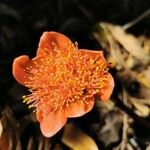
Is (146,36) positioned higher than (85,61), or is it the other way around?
(85,61)

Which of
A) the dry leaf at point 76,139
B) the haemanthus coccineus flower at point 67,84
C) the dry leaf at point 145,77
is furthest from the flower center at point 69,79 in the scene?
the dry leaf at point 145,77

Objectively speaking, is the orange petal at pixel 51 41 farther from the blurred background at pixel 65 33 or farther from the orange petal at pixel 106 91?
the blurred background at pixel 65 33

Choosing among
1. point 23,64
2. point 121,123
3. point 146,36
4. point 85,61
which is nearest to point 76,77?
point 85,61

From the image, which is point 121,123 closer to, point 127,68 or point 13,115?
point 127,68

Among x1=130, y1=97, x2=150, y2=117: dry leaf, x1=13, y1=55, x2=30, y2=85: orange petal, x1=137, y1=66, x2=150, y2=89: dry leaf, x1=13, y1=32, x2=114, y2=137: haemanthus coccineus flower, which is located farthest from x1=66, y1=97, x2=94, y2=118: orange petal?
x1=137, y1=66, x2=150, y2=89: dry leaf

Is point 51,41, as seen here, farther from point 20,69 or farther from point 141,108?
point 141,108

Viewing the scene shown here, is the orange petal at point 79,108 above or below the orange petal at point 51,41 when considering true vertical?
below
